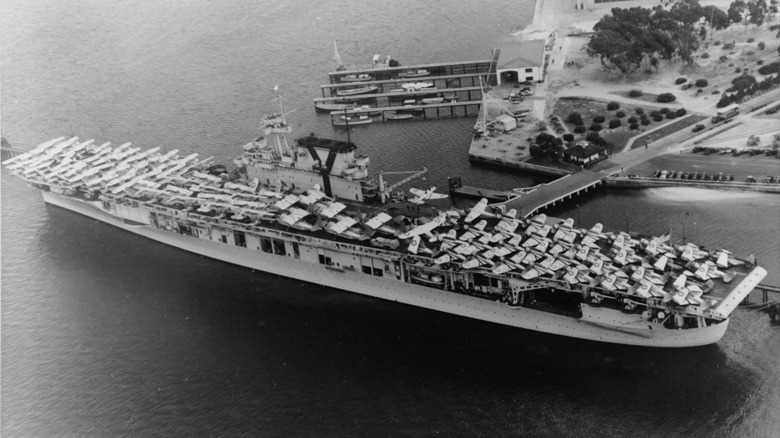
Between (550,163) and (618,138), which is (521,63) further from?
(550,163)

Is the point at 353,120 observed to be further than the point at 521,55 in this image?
No

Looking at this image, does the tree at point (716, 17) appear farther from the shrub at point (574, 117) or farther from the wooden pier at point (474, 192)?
the wooden pier at point (474, 192)

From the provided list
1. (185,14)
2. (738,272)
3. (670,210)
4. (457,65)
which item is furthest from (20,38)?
(738,272)

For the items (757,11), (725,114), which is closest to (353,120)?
(725,114)

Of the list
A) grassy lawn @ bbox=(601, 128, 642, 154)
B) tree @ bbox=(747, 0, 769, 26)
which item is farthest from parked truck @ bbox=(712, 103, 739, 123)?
tree @ bbox=(747, 0, 769, 26)

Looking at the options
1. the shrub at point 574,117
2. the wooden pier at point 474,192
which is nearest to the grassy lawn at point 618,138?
the shrub at point 574,117

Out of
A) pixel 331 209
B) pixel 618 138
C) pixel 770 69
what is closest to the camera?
pixel 331 209

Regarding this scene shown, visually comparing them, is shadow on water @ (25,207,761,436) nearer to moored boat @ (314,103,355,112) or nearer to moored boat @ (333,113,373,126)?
moored boat @ (333,113,373,126)

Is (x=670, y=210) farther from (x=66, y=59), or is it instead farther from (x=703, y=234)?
(x=66, y=59)
